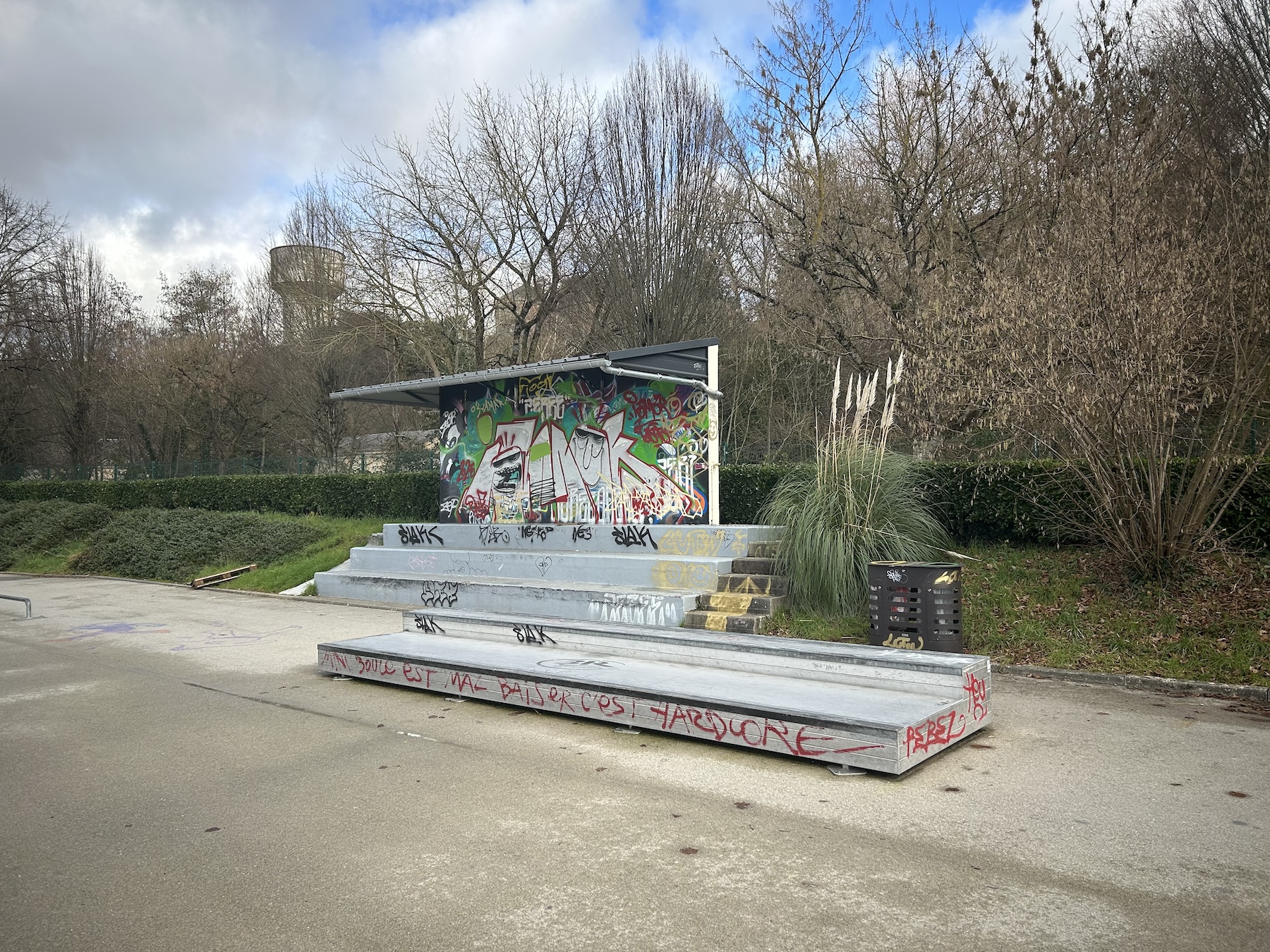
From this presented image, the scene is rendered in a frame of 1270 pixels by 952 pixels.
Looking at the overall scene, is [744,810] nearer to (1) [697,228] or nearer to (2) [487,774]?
(2) [487,774]

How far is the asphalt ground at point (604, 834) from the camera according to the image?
10.7ft

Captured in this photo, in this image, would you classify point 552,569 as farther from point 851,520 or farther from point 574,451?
point 851,520

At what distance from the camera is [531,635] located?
838 cm

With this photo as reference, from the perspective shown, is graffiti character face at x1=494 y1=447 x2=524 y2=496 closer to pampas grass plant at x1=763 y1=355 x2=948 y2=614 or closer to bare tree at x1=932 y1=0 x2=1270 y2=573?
pampas grass plant at x1=763 y1=355 x2=948 y2=614

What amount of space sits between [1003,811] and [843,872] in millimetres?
1251

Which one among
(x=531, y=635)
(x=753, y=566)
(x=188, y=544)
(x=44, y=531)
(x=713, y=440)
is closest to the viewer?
(x=531, y=635)

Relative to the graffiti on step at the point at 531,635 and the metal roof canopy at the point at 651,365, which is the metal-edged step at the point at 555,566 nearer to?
the metal roof canopy at the point at 651,365

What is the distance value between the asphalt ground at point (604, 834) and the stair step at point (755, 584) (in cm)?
341

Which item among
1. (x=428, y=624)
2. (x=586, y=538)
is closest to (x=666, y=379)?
(x=586, y=538)

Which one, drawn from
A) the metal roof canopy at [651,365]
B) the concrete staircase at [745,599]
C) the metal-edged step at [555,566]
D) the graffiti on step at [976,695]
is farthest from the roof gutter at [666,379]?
the graffiti on step at [976,695]

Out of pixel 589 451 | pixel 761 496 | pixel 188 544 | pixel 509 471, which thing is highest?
pixel 589 451

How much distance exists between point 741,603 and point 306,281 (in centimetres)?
2228

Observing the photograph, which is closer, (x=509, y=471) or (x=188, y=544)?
(x=509, y=471)

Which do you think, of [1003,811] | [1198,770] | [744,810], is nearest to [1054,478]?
[1198,770]
